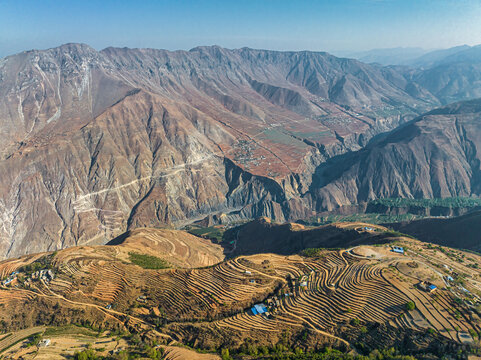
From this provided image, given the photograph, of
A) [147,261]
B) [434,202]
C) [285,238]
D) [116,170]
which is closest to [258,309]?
[147,261]

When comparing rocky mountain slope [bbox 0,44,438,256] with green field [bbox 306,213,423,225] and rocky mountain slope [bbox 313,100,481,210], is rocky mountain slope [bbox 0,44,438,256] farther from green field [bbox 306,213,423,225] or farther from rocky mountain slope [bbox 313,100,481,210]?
rocky mountain slope [bbox 313,100,481,210]

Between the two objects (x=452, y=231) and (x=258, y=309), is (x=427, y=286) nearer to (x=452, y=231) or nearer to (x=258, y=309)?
(x=258, y=309)

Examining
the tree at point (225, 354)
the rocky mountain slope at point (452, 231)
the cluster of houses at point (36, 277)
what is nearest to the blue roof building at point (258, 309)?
the tree at point (225, 354)

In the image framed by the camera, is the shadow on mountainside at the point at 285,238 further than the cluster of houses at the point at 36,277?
Yes

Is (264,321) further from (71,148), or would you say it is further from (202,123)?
(202,123)

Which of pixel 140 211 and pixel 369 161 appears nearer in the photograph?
pixel 140 211

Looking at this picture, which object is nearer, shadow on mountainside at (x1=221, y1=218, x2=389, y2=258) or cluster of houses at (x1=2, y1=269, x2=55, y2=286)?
cluster of houses at (x1=2, y1=269, x2=55, y2=286)

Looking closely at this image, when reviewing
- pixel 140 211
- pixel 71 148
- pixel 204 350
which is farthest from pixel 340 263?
pixel 71 148

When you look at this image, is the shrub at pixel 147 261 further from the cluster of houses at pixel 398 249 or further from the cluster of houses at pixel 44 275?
the cluster of houses at pixel 398 249

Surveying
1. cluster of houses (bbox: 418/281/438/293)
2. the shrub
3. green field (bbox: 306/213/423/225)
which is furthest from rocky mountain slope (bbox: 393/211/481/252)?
the shrub
